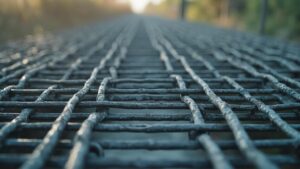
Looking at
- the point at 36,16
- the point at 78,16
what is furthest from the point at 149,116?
the point at 78,16

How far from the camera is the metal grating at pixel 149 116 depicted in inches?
51.2

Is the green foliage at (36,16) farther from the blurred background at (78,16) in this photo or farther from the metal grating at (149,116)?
the metal grating at (149,116)

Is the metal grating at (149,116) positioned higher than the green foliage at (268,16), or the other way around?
the green foliage at (268,16)

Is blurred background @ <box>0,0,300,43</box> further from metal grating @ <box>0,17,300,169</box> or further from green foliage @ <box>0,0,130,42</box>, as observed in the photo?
metal grating @ <box>0,17,300,169</box>

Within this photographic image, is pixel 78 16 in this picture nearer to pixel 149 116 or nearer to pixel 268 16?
pixel 268 16

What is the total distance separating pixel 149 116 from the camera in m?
1.79

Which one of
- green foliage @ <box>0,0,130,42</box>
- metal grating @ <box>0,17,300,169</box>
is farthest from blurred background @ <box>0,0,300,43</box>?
metal grating @ <box>0,17,300,169</box>

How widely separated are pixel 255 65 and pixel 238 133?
202cm

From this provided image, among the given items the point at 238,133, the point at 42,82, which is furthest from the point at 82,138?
the point at 42,82

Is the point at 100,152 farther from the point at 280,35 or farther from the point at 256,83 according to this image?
the point at 280,35

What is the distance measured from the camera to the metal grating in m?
1.30

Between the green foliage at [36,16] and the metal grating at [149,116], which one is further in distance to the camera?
the green foliage at [36,16]

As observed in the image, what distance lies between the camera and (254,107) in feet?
6.15

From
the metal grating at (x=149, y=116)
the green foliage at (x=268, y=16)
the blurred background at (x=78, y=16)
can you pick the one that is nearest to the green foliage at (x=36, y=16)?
the blurred background at (x=78, y=16)
